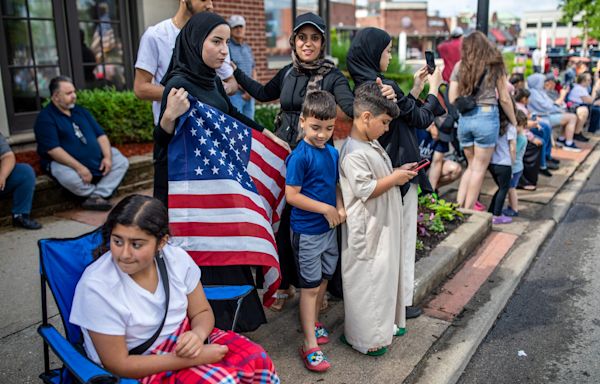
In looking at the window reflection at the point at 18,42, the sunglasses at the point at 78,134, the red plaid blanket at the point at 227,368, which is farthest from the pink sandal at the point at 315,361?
the window reflection at the point at 18,42

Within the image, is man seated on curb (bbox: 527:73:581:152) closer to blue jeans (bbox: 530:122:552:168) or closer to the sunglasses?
blue jeans (bbox: 530:122:552:168)

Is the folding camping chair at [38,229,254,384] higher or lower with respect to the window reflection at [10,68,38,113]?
lower

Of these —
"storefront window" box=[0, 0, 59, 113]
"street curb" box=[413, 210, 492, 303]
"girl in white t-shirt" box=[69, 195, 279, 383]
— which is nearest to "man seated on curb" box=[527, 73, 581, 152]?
"street curb" box=[413, 210, 492, 303]

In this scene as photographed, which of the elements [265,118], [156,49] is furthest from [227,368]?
[265,118]

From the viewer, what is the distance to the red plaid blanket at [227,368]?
219cm

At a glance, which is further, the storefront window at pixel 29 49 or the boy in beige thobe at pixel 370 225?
the storefront window at pixel 29 49

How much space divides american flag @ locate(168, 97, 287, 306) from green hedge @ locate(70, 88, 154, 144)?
172 inches

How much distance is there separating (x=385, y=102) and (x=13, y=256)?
3.35 m

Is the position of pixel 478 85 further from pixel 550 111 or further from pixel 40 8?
pixel 550 111

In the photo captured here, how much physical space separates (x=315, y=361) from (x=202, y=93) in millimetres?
1571

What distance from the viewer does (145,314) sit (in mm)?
2191

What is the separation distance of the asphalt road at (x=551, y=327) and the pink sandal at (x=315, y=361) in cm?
86

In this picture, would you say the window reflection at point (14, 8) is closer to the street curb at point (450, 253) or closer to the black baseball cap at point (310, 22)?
the black baseball cap at point (310, 22)

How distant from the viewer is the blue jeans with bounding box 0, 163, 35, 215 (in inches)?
202
